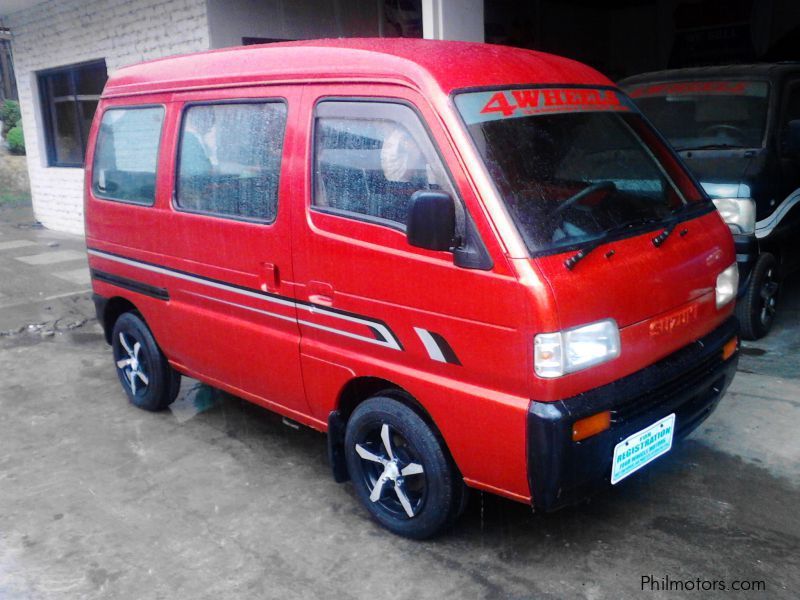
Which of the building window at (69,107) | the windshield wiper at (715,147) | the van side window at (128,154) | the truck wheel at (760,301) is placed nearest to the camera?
the van side window at (128,154)

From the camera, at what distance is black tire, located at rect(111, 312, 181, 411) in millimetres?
4770

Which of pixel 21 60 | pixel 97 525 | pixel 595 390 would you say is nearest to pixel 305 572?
pixel 97 525

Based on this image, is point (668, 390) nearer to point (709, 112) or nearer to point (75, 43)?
point (709, 112)

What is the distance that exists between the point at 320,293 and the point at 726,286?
1.83 metres

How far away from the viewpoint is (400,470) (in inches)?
130

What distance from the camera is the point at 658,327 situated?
3.07 metres

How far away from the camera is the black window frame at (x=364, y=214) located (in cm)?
291

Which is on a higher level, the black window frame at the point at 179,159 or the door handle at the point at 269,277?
the black window frame at the point at 179,159

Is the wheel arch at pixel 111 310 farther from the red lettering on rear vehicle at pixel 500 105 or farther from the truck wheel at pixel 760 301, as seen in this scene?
the truck wheel at pixel 760 301

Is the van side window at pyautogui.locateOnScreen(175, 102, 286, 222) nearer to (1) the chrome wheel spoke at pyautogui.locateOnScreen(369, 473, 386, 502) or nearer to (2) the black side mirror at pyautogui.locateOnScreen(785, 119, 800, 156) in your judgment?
(1) the chrome wheel spoke at pyautogui.locateOnScreen(369, 473, 386, 502)

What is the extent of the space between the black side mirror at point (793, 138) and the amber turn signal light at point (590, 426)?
3987 millimetres

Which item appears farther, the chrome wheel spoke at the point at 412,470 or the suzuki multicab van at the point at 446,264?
the chrome wheel spoke at the point at 412,470

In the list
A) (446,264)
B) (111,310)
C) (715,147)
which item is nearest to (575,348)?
(446,264)

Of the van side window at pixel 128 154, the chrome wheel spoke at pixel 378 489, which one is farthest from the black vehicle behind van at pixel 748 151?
the van side window at pixel 128 154
